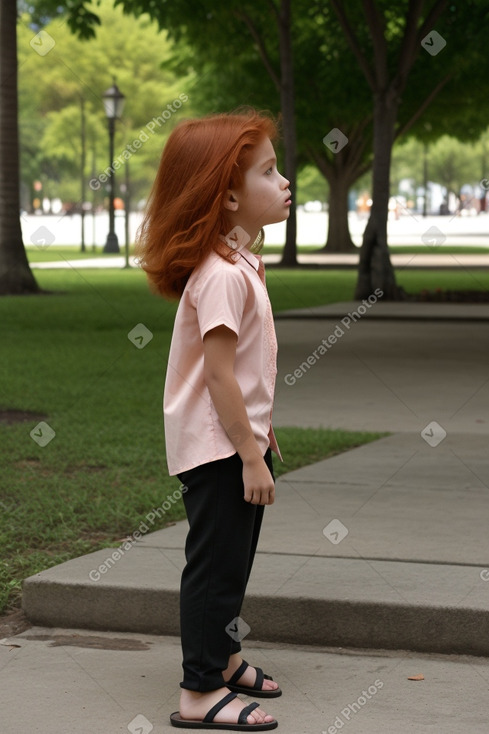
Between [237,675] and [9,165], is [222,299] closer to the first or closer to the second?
[237,675]

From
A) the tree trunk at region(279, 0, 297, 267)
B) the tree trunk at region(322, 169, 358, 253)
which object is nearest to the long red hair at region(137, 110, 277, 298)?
the tree trunk at region(279, 0, 297, 267)

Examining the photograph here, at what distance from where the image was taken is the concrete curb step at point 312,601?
4605 millimetres

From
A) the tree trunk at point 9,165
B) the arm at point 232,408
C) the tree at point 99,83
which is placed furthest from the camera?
the tree at point 99,83

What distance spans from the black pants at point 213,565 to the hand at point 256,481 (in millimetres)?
82

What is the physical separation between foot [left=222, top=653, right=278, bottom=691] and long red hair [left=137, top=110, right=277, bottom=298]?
3.77 feet

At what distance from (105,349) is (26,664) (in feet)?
34.6

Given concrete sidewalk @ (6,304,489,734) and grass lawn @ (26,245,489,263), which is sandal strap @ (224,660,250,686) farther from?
grass lawn @ (26,245,489,263)

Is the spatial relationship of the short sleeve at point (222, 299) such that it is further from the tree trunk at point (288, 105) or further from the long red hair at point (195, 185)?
the tree trunk at point (288, 105)

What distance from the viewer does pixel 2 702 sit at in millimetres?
4117

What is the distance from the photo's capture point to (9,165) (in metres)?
22.8

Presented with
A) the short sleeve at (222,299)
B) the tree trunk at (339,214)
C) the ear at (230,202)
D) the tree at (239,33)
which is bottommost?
the tree trunk at (339,214)

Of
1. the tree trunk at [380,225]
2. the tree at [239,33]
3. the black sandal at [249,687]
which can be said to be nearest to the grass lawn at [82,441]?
the black sandal at [249,687]

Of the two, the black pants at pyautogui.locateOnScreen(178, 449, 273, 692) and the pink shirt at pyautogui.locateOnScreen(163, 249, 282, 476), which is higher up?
the pink shirt at pyautogui.locateOnScreen(163, 249, 282, 476)

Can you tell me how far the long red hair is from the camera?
151 inches
